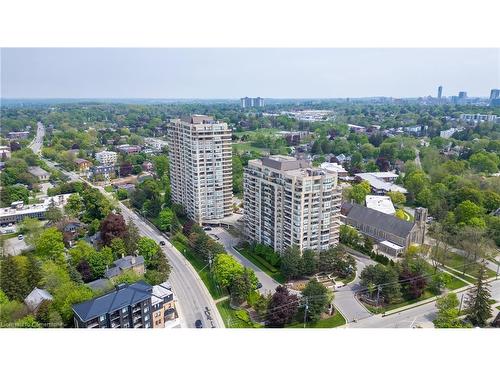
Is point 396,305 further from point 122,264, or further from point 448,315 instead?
point 122,264

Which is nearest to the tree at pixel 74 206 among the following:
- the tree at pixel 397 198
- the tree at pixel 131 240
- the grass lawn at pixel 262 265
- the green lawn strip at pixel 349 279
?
the tree at pixel 131 240

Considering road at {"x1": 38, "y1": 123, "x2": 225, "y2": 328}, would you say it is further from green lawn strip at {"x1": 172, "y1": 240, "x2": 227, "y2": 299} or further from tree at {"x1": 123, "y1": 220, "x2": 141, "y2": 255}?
tree at {"x1": 123, "y1": 220, "x2": 141, "y2": 255}

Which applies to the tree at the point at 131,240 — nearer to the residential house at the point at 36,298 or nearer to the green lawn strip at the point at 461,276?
the residential house at the point at 36,298

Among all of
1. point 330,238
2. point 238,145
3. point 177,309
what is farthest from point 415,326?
point 238,145

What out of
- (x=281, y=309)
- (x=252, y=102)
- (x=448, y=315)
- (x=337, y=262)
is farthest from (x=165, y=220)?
(x=252, y=102)

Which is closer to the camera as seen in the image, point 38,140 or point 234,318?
point 234,318

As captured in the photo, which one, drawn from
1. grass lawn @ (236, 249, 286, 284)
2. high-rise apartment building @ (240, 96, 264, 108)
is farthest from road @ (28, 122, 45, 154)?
high-rise apartment building @ (240, 96, 264, 108)

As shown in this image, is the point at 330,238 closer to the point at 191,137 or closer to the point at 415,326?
the point at 415,326
